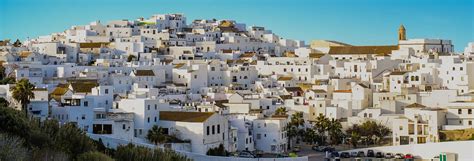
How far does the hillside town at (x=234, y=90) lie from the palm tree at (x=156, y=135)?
5 centimetres

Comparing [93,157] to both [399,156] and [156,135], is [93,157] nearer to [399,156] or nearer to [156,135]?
[156,135]

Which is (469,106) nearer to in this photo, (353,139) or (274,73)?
(353,139)

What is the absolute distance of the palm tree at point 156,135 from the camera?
2692 cm

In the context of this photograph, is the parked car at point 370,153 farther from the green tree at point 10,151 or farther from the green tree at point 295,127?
the green tree at point 10,151

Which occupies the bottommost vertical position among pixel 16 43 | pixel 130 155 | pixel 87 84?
pixel 130 155

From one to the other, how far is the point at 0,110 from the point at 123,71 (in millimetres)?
25731

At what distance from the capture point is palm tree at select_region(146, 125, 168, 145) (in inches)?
1060

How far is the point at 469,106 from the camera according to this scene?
113 feet

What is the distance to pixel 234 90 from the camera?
41.4 m

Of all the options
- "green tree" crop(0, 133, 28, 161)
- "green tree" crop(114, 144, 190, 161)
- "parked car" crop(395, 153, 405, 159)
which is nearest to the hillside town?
"parked car" crop(395, 153, 405, 159)

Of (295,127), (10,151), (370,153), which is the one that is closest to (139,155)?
(10,151)

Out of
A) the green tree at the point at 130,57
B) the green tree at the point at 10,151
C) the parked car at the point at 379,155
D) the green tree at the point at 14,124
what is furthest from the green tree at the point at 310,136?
the green tree at the point at 10,151

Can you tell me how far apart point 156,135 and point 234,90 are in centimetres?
1459

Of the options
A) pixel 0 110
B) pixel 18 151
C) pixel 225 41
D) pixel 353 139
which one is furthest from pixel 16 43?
pixel 18 151
